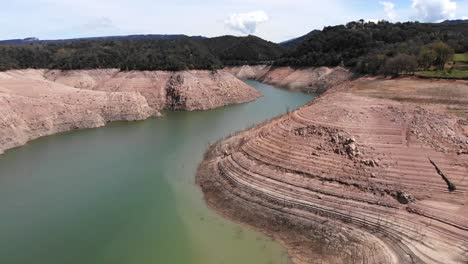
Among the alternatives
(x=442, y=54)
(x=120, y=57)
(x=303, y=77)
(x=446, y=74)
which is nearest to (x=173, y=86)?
(x=120, y=57)

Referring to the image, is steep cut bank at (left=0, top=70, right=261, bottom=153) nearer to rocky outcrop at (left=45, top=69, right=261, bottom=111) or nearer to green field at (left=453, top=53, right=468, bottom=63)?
rocky outcrop at (left=45, top=69, right=261, bottom=111)

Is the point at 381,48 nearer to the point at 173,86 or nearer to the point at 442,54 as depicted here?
the point at 442,54

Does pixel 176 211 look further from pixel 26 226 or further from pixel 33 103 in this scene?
pixel 33 103

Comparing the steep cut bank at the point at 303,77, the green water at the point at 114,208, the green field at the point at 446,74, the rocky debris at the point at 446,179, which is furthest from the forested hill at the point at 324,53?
the green water at the point at 114,208

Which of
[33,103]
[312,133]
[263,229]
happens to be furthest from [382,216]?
[33,103]

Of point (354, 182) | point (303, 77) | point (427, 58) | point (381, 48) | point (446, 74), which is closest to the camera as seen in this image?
point (354, 182)

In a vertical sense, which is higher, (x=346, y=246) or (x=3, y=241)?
(x=346, y=246)
